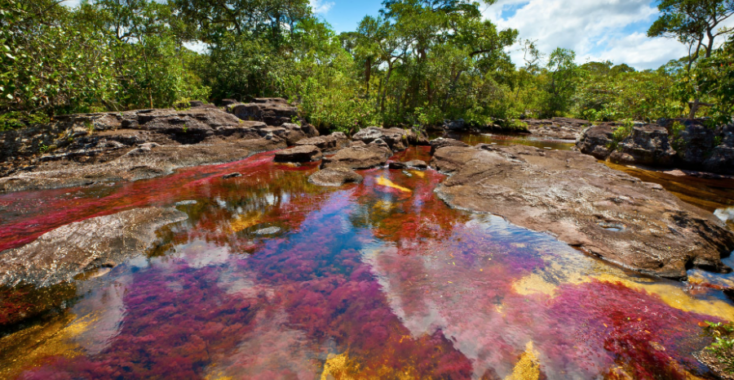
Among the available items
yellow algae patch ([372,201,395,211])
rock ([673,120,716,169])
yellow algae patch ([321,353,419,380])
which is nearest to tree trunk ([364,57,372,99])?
yellow algae patch ([372,201,395,211])

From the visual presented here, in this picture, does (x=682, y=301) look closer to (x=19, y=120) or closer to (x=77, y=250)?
(x=77, y=250)

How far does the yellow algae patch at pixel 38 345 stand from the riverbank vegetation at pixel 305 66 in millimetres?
7769

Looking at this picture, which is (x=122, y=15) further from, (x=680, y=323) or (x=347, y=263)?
(x=680, y=323)

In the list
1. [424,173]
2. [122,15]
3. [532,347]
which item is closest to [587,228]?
[532,347]

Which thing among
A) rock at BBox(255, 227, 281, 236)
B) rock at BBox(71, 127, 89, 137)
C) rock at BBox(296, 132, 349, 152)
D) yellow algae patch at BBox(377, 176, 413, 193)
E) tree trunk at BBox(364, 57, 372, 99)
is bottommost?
rock at BBox(255, 227, 281, 236)

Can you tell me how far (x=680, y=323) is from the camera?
3229 mm

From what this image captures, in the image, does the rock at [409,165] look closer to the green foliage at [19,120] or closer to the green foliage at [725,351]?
the green foliage at [725,351]

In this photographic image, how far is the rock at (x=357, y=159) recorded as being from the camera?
34.7ft

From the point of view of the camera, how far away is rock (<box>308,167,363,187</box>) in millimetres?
8854

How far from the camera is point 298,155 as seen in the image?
38.1 feet

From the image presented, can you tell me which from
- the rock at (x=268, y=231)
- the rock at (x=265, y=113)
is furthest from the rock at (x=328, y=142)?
the rock at (x=268, y=231)

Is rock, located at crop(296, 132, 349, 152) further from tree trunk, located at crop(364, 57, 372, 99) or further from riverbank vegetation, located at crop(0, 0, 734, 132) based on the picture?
tree trunk, located at crop(364, 57, 372, 99)

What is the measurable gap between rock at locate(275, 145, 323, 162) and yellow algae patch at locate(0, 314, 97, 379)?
8704 mm

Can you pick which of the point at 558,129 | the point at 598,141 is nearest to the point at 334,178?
the point at 598,141
